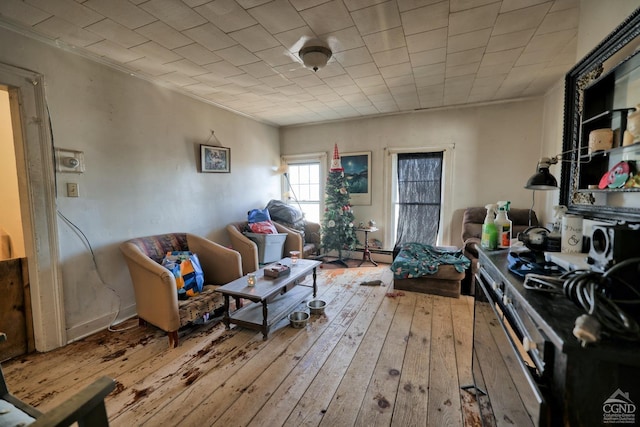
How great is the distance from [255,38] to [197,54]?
62cm

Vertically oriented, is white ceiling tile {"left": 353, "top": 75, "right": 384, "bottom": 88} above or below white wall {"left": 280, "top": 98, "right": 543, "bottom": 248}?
above

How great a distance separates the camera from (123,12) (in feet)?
5.85

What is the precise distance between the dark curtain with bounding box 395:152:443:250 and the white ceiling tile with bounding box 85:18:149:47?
3.68 metres

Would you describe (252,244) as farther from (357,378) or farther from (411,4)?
(411,4)

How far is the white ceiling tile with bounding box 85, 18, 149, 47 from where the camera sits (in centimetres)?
191

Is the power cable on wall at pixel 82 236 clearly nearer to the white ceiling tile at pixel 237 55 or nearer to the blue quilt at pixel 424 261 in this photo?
the white ceiling tile at pixel 237 55

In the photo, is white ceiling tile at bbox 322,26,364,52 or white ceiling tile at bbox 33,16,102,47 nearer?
white ceiling tile at bbox 33,16,102,47

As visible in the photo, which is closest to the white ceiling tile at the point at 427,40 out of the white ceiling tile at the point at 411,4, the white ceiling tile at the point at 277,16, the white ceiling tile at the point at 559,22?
the white ceiling tile at the point at 411,4

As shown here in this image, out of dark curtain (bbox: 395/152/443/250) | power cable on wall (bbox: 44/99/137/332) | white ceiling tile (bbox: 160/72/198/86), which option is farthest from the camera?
dark curtain (bbox: 395/152/443/250)

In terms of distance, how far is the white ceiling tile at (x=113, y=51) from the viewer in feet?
7.14

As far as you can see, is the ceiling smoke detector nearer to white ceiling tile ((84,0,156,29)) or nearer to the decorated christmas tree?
white ceiling tile ((84,0,156,29))

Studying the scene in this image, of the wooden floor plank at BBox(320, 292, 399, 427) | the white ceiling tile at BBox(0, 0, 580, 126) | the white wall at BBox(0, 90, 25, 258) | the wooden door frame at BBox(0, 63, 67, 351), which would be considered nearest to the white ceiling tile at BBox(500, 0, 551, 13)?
the white ceiling tile at BBox(0, 0, 580, 126)

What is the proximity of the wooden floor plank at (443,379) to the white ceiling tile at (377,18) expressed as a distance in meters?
2.50

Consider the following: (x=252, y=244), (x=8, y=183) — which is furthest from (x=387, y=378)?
(x=8, y=183)
